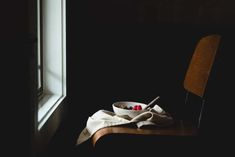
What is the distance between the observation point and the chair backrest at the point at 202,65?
1856 mm

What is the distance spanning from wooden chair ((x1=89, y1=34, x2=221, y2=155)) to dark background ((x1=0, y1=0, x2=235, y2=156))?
1.06 ft

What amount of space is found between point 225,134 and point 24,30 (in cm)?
166

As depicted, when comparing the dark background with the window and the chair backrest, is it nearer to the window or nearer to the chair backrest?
→ the window

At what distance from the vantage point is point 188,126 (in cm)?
190

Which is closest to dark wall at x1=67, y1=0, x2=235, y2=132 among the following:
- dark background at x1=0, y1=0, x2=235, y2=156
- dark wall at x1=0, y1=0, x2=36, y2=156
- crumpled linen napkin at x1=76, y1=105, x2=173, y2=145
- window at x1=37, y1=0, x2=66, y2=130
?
dark background at x1=0, y1=0, x2=235, y2=156

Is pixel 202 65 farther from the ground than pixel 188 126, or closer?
farther from the ground

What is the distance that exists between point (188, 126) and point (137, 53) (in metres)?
0.79

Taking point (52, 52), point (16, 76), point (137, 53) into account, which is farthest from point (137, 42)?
point (16, 76)

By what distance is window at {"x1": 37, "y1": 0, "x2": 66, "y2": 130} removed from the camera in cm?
214

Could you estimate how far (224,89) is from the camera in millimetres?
2334

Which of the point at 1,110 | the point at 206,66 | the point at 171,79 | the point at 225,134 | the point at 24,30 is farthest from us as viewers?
the point at 171,79

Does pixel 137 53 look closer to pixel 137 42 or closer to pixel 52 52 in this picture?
pixel 137 42

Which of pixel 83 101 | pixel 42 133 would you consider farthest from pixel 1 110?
pixel 83 101

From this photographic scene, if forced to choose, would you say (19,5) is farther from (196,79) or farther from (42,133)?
(196,79)
